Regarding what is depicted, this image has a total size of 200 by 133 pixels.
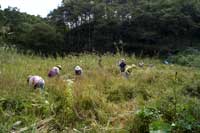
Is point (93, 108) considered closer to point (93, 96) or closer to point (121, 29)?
point (93, 96)

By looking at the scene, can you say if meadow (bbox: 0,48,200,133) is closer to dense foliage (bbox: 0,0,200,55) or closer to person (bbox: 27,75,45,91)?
person (bbox: 27,75,45,91)

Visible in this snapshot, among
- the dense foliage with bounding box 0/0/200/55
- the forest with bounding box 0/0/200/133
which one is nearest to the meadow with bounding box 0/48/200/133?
the forest with bounding box 0/0/200/133

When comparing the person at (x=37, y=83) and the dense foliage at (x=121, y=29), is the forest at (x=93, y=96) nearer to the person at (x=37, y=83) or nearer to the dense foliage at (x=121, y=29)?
the person at (x=37, y=83)

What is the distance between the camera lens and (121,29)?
21812mm

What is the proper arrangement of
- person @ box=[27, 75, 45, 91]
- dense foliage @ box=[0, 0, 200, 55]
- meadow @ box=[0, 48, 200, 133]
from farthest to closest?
dense foliage @ box=[0, 0, 200, 55] → person @ box=[27, 75, 45, 91] → meadow @ box=[0, 48, 200, 133]

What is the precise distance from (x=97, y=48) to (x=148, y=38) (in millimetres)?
2844

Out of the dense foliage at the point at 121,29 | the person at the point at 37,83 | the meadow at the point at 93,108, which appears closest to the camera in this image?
the meadow at the point at 93,108

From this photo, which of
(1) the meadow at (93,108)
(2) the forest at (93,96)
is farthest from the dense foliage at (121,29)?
(1) the meadow at (93,108)

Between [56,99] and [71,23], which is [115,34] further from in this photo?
[56,99]

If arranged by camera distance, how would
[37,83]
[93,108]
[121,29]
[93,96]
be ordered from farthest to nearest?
1. [121,29]
2. [37,83]
3. [93,96]
4. [93,108]

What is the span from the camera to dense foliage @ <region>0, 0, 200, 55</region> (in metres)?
20.6

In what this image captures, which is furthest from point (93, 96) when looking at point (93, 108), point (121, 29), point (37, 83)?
point (121, 29)

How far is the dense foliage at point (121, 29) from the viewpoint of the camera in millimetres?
20625

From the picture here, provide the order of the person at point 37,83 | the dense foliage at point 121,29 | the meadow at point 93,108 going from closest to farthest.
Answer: the meadow at point 93,108 → the person at point 37,83 → the dense foliage at point 121,29
